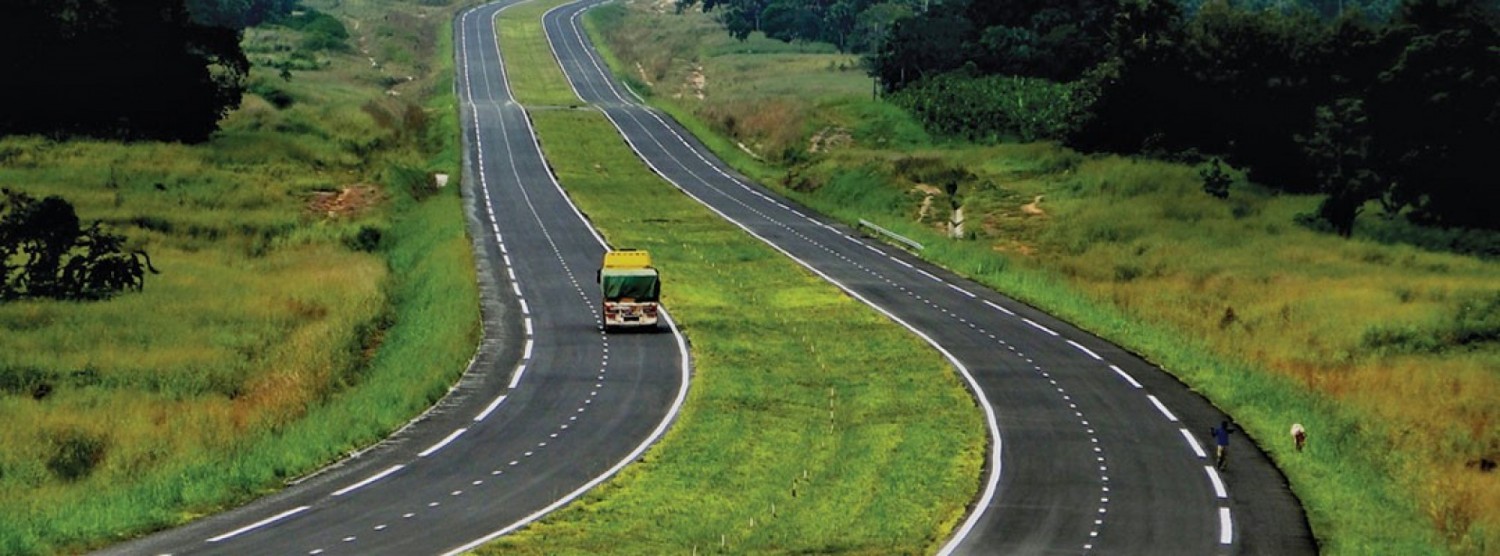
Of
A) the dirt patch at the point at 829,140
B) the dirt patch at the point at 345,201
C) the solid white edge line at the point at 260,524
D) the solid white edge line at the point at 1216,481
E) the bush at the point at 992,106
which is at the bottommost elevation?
the dirt patch at the point at 345,201

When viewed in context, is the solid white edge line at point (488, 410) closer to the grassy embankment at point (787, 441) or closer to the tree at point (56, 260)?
the grassy embankment at point (787, 441)

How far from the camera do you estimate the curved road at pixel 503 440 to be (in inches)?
1399

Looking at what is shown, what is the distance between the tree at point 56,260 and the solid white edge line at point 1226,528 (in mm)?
45657

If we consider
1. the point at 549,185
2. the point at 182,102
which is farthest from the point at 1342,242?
the point at 182,102

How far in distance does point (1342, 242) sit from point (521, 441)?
5384cm

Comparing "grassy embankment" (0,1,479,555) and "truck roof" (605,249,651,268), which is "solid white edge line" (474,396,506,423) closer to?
"grassy embankment" (0,1,479,555)

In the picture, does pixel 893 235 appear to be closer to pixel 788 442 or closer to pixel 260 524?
pixel 788 442

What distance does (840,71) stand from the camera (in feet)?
596

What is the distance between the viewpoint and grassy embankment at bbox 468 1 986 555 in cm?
3650

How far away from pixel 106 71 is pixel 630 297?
2343 inches

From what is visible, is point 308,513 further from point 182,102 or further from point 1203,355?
point 182,102

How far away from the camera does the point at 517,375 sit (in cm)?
5628

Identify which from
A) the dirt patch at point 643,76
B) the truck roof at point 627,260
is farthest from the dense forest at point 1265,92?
the dirt patch at point 643,76

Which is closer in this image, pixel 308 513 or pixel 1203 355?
pixel 308 513
